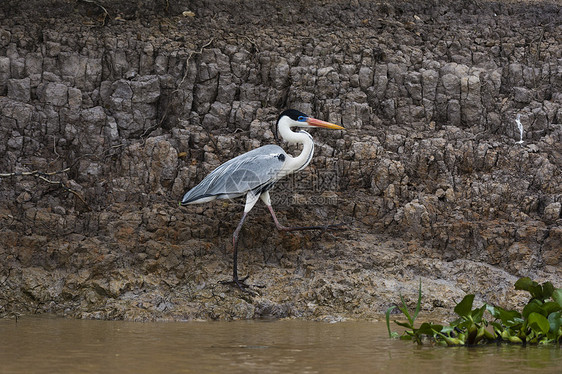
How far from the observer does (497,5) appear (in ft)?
32.7

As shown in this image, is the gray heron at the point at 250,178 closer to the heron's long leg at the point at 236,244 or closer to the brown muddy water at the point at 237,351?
the heron's long leg at the point at 236,244

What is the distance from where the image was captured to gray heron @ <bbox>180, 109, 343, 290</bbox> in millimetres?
7289

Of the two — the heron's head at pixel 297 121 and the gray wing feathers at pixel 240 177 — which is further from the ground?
the heron's head at pixel 297 121

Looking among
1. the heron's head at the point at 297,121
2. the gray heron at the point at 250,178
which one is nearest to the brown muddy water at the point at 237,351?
the gray heron at the point at 250,178

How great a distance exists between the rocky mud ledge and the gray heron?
0.39m

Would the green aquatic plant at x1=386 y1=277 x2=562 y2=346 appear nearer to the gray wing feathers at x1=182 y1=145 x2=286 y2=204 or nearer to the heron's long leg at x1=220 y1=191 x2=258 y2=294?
the heron's long leg at x1=220 y1=191 x2=258 y2=294

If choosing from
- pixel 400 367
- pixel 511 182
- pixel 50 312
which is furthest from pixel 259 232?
pixel 400 367

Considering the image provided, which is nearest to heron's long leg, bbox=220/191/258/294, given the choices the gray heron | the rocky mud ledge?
the gray heron

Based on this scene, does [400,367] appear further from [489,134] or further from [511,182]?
[489,134]

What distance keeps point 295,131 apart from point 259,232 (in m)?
1.37

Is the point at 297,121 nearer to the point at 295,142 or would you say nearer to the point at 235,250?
the point at 295,142

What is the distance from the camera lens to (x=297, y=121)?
7.86 meters

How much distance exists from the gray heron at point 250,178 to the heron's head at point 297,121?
0.19 metres

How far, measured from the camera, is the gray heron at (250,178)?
729cm
